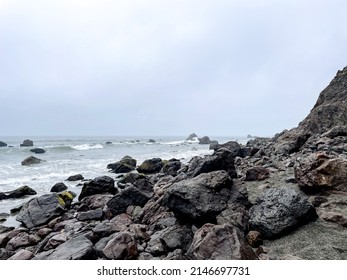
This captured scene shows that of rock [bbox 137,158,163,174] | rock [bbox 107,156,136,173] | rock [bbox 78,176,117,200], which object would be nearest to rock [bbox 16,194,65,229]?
rock [bbox 78,176,117,200]

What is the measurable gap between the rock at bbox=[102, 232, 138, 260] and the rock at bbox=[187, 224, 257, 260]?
67.7 inches

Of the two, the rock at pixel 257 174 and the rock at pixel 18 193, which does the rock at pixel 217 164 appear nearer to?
the rock at pixel 257 174

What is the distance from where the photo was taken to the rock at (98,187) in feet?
47.8

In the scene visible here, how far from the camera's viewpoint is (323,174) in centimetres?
827

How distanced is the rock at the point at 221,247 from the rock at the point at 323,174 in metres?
4.39

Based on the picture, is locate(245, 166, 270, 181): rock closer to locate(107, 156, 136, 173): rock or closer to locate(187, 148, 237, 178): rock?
locate(187, 148, 237, 178): rock

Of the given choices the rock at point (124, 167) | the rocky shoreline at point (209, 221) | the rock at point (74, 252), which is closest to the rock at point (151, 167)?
the rock at point (124, 167)

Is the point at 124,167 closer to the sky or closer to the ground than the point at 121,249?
closer to the ground

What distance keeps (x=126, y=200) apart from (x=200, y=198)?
4548 mm

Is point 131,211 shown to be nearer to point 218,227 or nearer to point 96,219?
point 96,219

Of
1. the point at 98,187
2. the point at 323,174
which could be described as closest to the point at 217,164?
the point at 323,174

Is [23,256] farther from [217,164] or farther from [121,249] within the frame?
[217,164]
